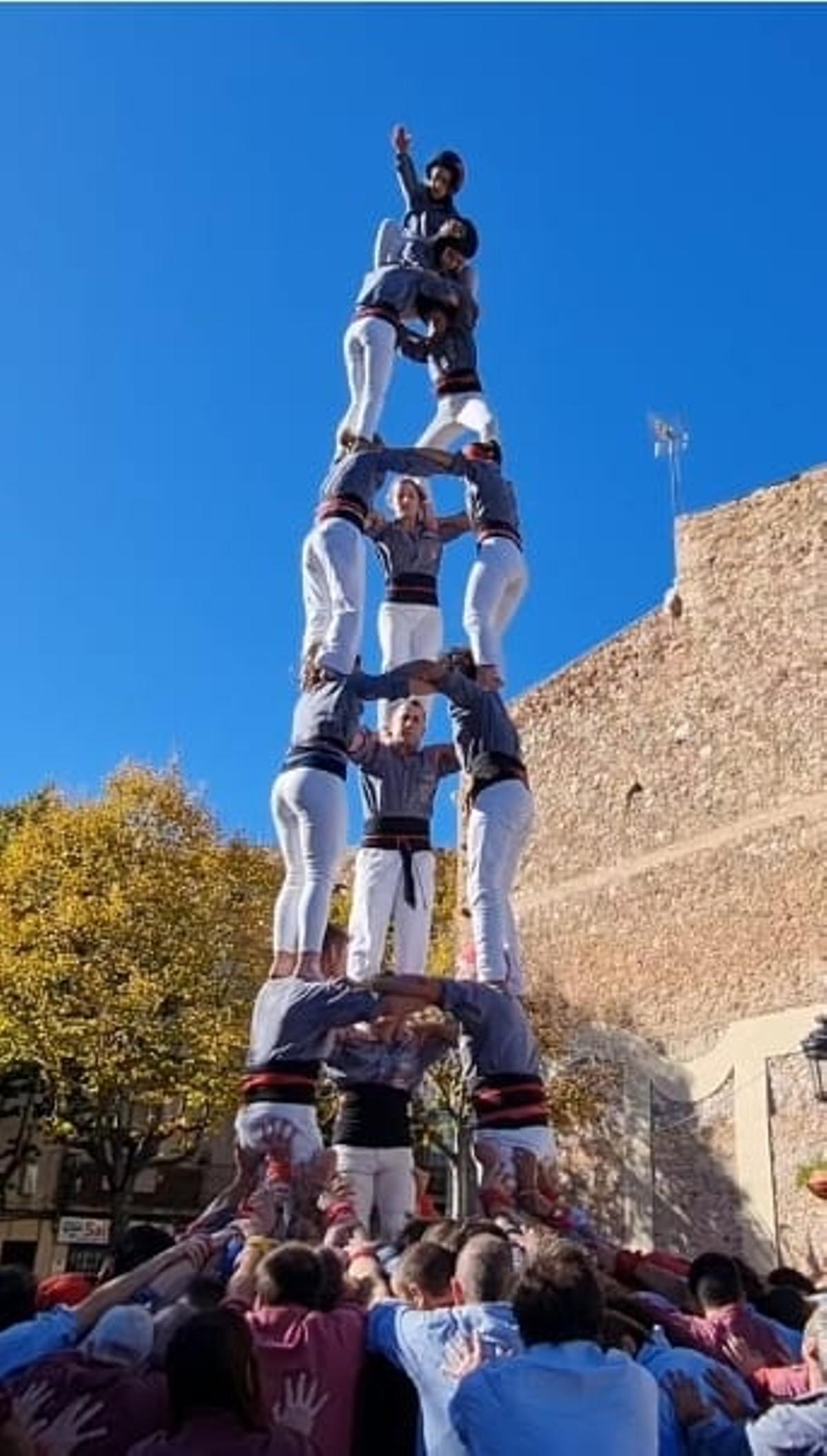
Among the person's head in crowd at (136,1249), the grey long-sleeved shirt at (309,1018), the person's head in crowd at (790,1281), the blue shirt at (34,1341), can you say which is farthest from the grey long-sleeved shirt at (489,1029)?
the blue shirt at (34,1341)

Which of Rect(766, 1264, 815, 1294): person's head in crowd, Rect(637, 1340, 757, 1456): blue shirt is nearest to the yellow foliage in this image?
Rect(766, 1264, 815, 1294): person's head in crowd

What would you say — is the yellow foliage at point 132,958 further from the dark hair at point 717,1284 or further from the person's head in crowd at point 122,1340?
the person's head in crowd at point 122,1340

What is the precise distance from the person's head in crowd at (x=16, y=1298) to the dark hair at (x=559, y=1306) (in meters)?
1.43

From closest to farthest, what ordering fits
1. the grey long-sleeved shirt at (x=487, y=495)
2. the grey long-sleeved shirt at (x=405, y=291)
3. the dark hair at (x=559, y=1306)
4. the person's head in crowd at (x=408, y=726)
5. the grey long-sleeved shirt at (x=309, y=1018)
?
the dark hair at (x=559, y=1306) < the grey long-sleeved shirt at (x=309, y=1018) < the person's head in crowd at (x=408, y=726) < the grey long-sleeved shirt at (x=487, y=495) < the grey long-sleeved shirt at (x=405, y=291)

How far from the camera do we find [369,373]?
8.23m

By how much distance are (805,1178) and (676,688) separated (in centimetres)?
845

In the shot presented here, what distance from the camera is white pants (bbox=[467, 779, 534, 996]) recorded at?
21.4 feet

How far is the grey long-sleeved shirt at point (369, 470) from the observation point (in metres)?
7.59

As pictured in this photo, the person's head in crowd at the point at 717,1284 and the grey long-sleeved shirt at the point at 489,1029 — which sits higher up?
the grey long-sleeved shirt at the point at 489,1029

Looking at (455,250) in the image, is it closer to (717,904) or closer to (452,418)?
(452,418)

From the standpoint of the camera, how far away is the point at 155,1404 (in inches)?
113

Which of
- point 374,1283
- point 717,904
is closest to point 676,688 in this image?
point 717,904

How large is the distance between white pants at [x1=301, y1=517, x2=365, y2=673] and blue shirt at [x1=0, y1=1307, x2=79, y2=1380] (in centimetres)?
427

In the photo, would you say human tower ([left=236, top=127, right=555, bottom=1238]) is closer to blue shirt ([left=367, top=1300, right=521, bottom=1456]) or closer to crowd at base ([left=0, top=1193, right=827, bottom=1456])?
crowd at base ([left=0, top=1193, right=827, bottom=1456])
